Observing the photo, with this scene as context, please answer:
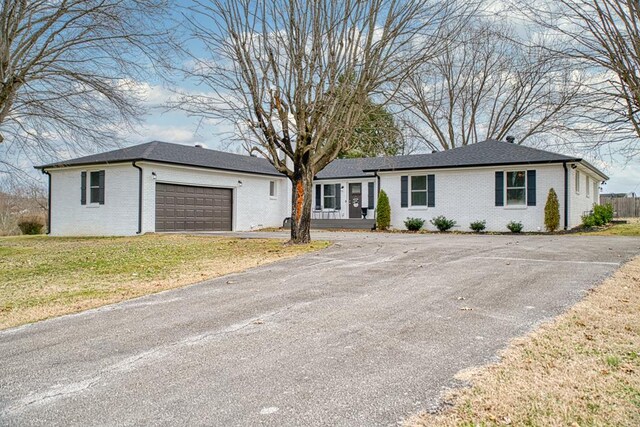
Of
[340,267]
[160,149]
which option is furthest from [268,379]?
[160,149]

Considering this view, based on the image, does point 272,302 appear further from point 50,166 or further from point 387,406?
point 50,166

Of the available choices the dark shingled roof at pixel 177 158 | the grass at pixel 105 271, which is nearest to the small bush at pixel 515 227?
the grass at pixel 105 271

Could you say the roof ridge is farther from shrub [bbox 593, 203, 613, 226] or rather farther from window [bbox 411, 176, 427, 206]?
shrub [bbox 593, 203, 613, 226]

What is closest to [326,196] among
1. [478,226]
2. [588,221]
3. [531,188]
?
[478,226]

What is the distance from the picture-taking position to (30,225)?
80.9 ft

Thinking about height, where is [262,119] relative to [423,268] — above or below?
above

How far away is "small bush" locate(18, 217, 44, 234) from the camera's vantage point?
80.8 ft

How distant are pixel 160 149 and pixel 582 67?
17.7 meters

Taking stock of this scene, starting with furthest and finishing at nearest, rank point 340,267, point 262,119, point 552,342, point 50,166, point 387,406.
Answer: point 50,166 → point 262,119 → point 340,267 → point 552,342 → point 387,406

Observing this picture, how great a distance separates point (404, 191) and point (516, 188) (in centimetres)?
493

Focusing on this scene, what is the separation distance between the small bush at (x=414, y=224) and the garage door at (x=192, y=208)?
28.6 feet

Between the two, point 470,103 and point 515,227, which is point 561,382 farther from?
point 470,103

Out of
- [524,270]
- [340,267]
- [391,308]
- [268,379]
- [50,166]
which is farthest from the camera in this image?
[50,166]

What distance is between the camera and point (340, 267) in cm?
929
